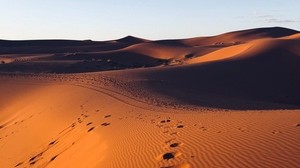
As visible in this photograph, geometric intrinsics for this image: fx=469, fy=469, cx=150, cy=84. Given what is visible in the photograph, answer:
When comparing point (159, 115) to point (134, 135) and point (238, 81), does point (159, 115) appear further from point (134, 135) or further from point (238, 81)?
point (238, 81)

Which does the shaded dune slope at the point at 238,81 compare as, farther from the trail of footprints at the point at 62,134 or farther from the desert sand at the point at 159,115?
the trail of footprints at the point at 62,134

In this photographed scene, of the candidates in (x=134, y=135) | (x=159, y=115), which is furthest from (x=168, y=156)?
(x=159, y=115)

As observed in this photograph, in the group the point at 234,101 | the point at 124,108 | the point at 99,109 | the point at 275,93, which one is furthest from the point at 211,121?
the point at 275,93

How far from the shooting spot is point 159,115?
523 inches

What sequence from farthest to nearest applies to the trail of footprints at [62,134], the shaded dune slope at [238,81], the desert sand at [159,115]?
the shaded dune slope at [238,81]
the trail of footprints at [62,134]
the desert sand at [159,115]

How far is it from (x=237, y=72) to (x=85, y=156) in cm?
1824

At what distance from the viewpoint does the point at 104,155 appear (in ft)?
30.9

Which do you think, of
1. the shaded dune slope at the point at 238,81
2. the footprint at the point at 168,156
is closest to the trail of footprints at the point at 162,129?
the footprint at the point at 168,156

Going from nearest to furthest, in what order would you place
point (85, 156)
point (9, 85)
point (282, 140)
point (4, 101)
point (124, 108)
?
point (282, 140)
point (85, 156)
point (124, 108)
point (4, 101)
point (9, 85)

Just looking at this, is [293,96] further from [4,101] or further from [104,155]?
[104,155]

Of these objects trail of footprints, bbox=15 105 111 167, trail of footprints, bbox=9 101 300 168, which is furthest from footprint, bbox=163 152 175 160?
trail of footprints, bbox=15 105 111 167

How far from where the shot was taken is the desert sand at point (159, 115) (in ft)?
27.5

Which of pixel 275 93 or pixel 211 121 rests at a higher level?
pixel 211 121

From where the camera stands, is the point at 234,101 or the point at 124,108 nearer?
the point at 124,108
